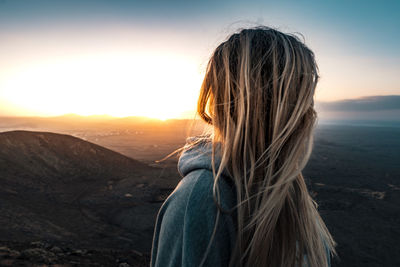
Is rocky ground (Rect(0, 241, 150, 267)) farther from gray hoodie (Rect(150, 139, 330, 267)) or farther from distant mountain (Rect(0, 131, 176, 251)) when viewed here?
gray hoodie (Rect(150, 139, 330, 267))

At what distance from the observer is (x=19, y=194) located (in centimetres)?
1191

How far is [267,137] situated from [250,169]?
7.8 inches

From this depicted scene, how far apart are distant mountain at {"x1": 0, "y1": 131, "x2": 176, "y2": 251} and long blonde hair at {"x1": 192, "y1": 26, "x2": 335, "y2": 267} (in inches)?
323

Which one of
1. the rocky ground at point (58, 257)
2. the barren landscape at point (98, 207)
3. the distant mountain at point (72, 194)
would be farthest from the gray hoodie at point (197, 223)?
the distant mountain at point (72, 194)

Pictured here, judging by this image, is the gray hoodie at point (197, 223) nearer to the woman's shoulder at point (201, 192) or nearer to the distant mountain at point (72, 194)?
the woman's shoulder at point (201, 192)

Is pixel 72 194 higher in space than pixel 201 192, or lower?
lower

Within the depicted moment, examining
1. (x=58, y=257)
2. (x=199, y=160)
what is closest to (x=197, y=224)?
(x=199, y=160)

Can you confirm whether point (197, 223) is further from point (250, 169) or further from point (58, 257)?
point (58, 257)

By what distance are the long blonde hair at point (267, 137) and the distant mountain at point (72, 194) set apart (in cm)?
821

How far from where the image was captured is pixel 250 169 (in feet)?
2.99

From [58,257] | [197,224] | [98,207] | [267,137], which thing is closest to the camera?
[197,224]

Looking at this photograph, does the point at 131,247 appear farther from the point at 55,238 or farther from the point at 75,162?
the point at 75,162

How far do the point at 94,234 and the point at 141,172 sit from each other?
1119 cm

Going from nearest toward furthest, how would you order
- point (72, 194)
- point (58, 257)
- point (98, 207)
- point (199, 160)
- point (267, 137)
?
point (199, 160) < point (267, 137) < point (58, 257) < point (98, 207) < point (72, 194)
